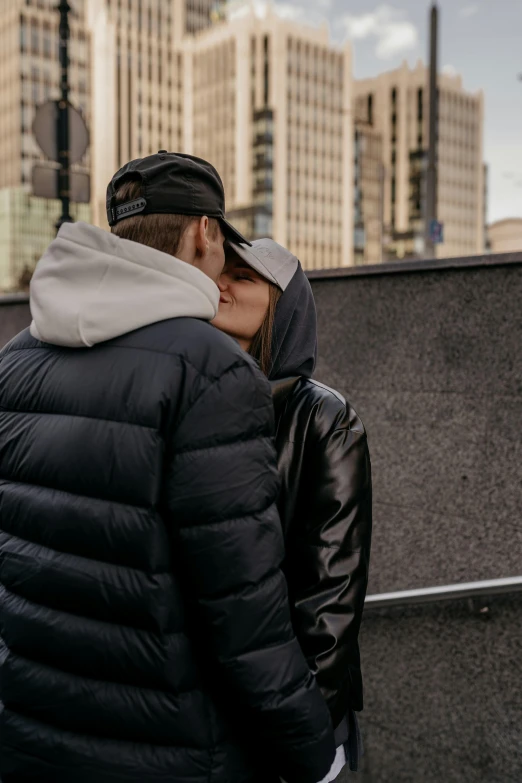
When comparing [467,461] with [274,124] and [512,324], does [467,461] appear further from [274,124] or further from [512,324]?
[274,124]

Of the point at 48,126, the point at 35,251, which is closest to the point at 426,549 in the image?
the point at 48,126

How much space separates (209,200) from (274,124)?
90.5 meters

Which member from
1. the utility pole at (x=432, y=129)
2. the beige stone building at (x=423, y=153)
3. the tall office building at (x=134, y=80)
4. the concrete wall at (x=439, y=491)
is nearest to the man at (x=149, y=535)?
the concrete wall at (x=439, y=491)

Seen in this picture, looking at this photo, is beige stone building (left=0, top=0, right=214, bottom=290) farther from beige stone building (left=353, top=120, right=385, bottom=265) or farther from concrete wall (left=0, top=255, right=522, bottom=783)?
concrete wall (left=0, top=255, right=522, bottom=783)

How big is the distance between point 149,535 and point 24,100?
279ft

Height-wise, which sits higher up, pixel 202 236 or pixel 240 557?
pixel 202 236

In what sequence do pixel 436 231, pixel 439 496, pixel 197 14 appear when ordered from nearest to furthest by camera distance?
pixel 439 496 → pixel 436 231 → pixel 197 14

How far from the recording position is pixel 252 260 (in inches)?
68.3

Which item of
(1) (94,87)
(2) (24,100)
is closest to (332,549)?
(2) (24,100)

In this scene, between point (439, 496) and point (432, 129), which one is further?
point (432, 129)

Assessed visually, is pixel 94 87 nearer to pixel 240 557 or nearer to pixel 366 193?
pixel 366 193

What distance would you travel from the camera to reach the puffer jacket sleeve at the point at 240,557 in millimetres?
1237

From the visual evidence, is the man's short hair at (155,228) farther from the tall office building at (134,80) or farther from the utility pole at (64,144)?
the tall office building at (134,80)

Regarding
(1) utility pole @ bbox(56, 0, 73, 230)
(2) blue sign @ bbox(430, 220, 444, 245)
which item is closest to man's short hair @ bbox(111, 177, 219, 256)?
(1) utility pole @ bbox(56, 0, 73, 230)
